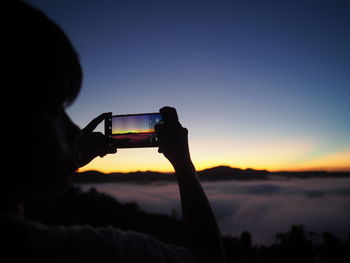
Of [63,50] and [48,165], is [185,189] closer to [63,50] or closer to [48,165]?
[48,165]

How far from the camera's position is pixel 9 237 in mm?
644

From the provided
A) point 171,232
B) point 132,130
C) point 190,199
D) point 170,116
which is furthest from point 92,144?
point 171,232

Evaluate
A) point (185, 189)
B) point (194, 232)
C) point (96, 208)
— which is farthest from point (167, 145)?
point (96, 208)

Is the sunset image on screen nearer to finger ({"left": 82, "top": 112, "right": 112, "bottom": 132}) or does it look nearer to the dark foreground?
finger ({"left": 82, "top": 112, "right": 112, "bottom": 132})

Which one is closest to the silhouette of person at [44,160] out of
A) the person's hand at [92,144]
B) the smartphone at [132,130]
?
the person's hand at [92,144]

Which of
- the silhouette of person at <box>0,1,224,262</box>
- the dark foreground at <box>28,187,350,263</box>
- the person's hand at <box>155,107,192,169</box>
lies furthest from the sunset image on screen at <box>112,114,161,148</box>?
the dark foreground at <box>28,187,350,263</box>

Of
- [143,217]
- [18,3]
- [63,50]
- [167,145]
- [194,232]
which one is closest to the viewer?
[18,3]

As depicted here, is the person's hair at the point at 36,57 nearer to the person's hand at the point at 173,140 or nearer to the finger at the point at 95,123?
the person's hand at the point at 173,140

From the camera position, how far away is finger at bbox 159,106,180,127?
1.53 m

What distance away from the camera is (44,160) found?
72cm

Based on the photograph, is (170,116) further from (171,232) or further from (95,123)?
(171,232)

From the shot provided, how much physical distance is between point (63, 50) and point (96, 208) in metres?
26.8

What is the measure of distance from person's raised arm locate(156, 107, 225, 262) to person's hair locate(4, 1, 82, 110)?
0.78m

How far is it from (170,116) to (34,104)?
945 mm
